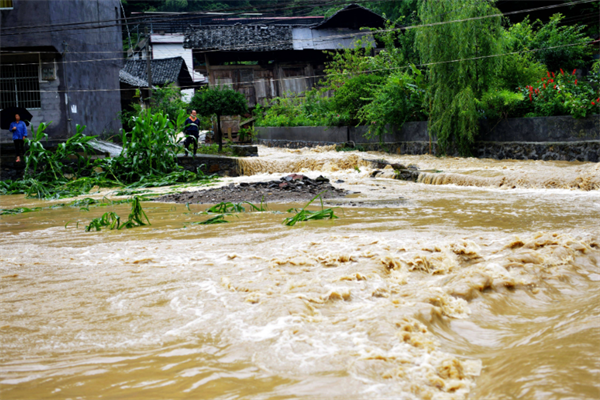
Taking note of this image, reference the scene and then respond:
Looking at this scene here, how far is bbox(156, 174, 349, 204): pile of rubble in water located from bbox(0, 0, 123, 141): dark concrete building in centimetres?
787

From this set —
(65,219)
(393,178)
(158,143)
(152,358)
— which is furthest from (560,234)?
(158,143)

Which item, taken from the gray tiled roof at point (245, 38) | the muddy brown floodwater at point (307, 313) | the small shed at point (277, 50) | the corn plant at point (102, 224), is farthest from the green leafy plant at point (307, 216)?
the gray tiled roof at point (245, 38)

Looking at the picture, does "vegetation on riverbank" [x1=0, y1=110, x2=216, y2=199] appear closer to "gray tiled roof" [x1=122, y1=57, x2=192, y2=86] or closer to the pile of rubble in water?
the pile of rubble in water

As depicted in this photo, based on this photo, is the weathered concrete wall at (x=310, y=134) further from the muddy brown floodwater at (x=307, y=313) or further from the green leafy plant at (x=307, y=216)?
the muddy brown floodwater at (x=307, y=313)

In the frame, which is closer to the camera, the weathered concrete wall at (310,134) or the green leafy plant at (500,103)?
the green leafy plant at (500,103)

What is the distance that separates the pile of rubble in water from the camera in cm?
882

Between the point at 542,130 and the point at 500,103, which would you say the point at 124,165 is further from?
the point at 542,130

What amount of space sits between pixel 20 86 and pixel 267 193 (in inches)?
489

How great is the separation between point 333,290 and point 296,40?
84.5 ft

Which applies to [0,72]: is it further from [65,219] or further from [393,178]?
[393,178]

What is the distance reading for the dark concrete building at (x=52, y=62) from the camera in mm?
16172

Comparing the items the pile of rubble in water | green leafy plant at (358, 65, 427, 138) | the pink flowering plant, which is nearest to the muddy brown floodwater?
the pile of rubble in water

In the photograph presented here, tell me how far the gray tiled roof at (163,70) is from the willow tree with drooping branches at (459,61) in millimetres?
21180

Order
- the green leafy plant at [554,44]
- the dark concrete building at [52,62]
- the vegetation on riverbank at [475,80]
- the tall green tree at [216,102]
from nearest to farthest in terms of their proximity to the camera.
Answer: the vegetation on riverbank at [475,80] → the green leafy plant at [554,44] → the dark concrete building at [52,62] → the tall green tree at [216,102]
